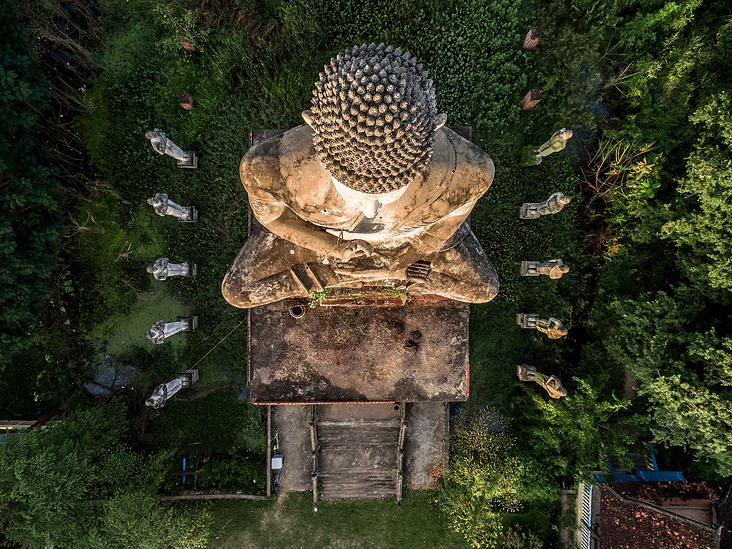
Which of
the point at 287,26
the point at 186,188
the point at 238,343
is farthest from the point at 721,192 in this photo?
the point at 186,188

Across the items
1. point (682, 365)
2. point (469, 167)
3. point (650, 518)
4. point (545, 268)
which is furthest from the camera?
point (545, 268)

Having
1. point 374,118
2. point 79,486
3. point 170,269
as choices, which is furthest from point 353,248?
point 79,486

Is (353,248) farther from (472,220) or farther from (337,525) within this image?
(337,525)

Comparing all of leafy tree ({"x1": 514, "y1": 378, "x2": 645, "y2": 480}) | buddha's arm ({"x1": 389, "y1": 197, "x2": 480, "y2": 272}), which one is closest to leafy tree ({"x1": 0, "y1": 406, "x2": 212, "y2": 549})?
buddha's arm ({"x1": 389, "y1": 197, "x2": 480, "y2": 272})

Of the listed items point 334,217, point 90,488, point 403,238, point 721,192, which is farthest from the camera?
point 90,488

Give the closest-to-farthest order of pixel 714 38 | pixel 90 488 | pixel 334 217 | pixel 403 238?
pixel 334 217, pixel 403 238, pixel 90 488, pixel 714 38

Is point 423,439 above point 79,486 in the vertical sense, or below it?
above

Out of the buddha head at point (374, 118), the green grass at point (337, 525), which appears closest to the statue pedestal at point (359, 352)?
the green grass at point (337, 525)

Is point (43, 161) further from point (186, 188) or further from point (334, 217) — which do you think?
point (334, 217)
